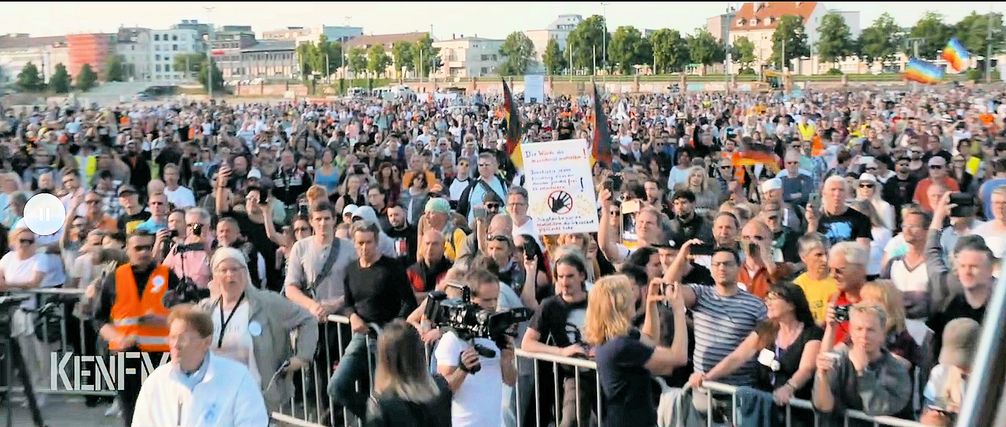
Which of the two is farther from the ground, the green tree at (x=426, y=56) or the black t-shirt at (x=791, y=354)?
A: the green tree at (x=426, y=56)

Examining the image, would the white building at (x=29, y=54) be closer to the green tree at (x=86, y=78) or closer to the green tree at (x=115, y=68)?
the green tree at (x=86, y=78)

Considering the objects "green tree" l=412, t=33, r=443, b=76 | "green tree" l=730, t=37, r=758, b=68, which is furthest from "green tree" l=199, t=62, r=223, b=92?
"green tree" l=730, t=37, r=758, b=68

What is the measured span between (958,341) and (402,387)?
2063mm

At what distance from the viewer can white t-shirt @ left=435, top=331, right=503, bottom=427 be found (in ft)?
17.0

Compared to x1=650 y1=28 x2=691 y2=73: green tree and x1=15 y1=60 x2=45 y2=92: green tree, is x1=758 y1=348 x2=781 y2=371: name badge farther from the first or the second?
x1=15 y1=60 x2=45 y2=92: green tree

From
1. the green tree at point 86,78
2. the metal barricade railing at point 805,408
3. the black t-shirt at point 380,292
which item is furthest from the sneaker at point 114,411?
the green tree at point 86,78

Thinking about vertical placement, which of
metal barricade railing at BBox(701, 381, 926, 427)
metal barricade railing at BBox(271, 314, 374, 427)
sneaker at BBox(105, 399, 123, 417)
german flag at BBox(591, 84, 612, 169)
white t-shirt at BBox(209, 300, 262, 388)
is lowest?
sneaker at BBox(105, 399, 123, 417)

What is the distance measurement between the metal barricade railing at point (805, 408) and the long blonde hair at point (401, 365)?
130 centimetres

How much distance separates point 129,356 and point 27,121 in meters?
25.0

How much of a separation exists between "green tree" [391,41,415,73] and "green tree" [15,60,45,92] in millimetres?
35434

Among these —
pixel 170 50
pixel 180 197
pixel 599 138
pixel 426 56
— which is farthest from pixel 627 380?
pixel 426 56

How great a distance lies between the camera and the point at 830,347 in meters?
4.80

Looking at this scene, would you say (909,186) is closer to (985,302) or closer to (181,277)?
(985,302)

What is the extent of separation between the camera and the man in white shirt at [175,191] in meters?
11.2
